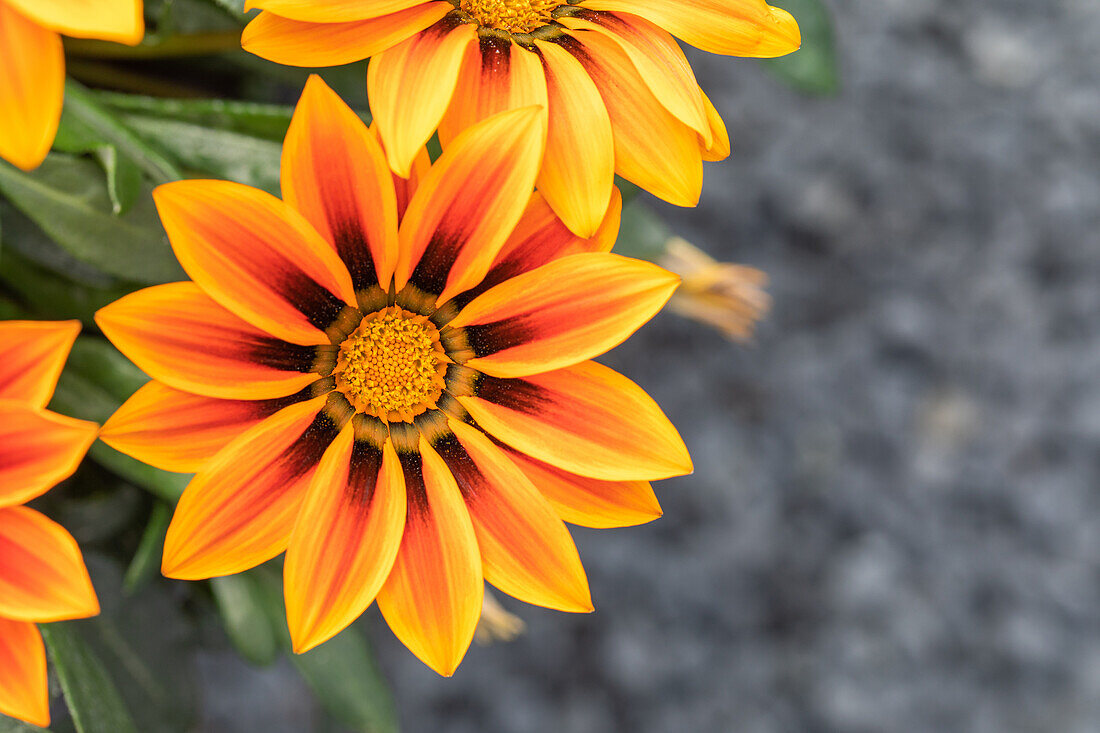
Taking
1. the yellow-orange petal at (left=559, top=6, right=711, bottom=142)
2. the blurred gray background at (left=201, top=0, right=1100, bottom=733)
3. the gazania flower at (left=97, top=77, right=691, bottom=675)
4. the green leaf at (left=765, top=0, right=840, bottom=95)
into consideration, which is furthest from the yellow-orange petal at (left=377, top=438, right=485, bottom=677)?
the blurred gray background at (left=201, top=0, right=1100, bottom=733)

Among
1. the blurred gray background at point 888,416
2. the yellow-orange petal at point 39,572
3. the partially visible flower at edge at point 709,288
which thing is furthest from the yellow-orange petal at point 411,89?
the blurred gray background at point 888,416

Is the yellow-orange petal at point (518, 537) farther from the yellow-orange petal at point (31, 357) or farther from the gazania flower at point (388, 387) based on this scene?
the yellow-orange petal at point (31, 357)

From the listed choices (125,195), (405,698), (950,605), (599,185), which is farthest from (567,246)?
(950,605)

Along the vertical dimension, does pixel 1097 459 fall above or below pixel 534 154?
below

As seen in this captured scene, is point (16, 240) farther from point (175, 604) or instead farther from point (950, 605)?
point (950, 605)

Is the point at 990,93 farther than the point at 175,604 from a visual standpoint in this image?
Yes
